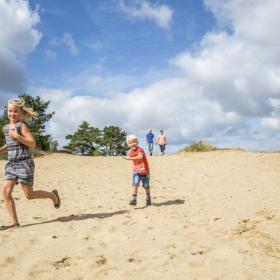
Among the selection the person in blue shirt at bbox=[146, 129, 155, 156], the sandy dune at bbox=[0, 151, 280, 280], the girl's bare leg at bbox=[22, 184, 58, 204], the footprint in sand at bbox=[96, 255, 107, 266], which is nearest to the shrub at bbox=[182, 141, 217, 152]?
the person in blue shirt at bbox=[146, 129, 155, 156]

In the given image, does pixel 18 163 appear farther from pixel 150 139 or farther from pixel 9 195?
pixel 150 139

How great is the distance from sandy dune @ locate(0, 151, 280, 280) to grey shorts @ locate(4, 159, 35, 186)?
83cm

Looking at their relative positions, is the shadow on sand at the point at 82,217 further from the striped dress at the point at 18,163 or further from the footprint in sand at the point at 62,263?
the footprint in sand at the point at 62,263

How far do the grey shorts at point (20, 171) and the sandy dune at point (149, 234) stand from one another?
0.83 metres

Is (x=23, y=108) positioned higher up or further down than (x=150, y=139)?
further down

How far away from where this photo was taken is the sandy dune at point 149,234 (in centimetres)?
479

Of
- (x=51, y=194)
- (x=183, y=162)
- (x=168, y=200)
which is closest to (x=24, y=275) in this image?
(x=51, y=194)

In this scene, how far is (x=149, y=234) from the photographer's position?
648 centimetres

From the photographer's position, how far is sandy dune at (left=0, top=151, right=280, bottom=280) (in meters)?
4.79

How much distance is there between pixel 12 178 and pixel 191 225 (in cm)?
315

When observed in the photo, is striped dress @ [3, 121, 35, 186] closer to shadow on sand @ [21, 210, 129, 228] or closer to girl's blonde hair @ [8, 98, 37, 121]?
girl's blonde hair @ [8, 98, 37, 121]

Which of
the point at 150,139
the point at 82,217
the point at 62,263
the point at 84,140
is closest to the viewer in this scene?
the point at 62,263

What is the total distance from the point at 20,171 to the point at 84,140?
39894mm

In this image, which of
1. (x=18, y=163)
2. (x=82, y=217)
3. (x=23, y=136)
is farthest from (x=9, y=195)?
(x=82, y=217)
